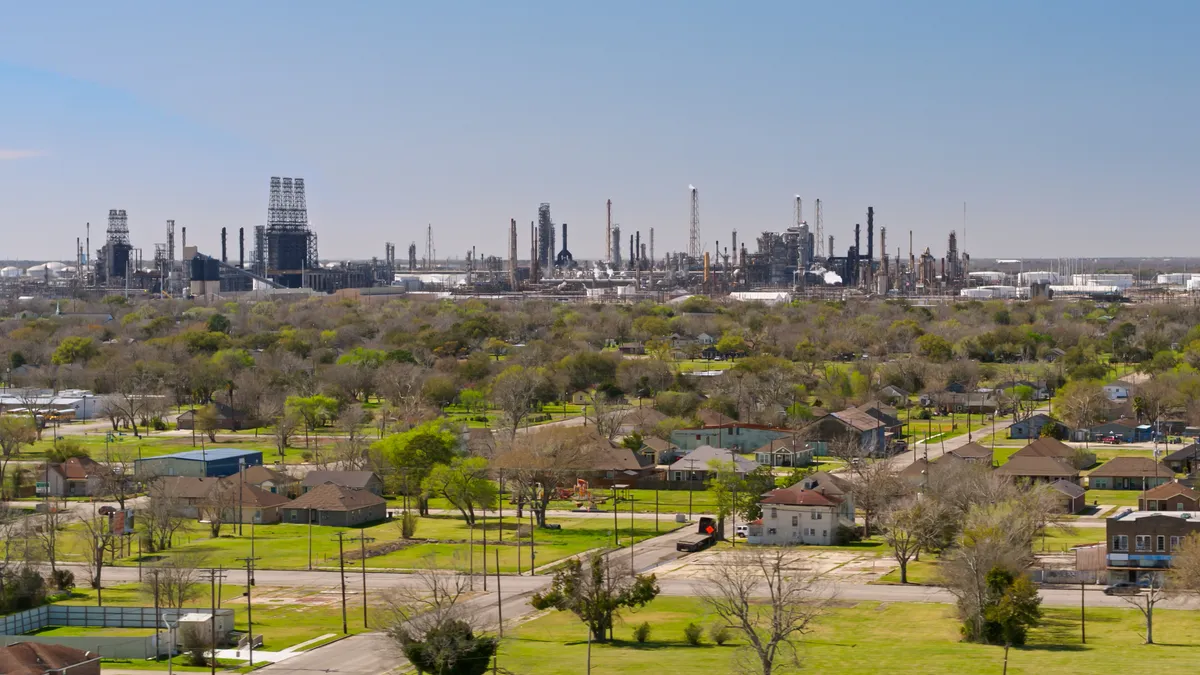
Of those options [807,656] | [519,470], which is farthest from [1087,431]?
[807,656]

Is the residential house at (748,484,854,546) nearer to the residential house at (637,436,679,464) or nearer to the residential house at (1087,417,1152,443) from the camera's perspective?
the residential house at (637,436,679,464)

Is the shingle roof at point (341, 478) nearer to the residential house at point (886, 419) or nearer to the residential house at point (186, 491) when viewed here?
the residential house at point (186, 491)

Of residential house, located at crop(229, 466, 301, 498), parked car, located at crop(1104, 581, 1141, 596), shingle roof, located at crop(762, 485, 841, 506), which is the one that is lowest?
parked car, located at crop(1104, 581, 1141, 596)

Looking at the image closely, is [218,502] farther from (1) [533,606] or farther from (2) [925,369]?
(2) [925,369]

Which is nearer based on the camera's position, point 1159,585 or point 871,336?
point 1159,585

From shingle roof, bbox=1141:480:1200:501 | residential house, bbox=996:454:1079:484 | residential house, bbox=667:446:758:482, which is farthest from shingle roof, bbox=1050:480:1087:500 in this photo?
residential house, bbox=667:446:758:482

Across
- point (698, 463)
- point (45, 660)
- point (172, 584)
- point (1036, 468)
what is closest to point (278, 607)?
point (172, 584)
